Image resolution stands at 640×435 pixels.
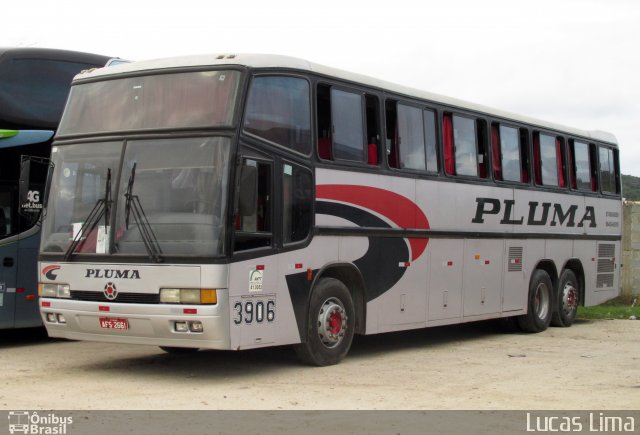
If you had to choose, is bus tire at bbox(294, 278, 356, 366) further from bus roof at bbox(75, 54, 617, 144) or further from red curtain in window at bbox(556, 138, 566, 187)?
red curtain in window at bbox(556, 138, 566, 187)

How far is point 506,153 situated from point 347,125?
478 centimetres

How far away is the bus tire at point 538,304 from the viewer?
17.1 meters

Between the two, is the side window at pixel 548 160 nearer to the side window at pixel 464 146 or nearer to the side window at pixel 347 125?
the side window at pixel 464 146

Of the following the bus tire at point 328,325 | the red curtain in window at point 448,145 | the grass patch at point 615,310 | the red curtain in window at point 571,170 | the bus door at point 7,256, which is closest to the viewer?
the bus tire at point 328,325

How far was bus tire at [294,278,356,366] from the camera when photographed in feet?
38.5

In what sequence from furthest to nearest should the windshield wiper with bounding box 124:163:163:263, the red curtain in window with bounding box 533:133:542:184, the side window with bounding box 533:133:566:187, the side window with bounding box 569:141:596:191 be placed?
the side window with bounding box 569:141:596:191 → the side window with bounding box 533:133:566:187 → the red curtain in window with bounding box 533:133:542:184 → the windshield wiper with bounding box 124:163:163:263

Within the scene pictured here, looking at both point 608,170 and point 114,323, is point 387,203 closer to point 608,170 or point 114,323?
point 114,323

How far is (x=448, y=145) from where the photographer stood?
48.8 ft

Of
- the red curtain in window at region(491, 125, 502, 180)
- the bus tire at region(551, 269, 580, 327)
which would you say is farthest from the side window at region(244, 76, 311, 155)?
the bus tire at region(551, 269, 580, 327)

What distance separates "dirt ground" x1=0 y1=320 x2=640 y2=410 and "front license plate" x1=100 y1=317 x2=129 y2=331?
0.60m

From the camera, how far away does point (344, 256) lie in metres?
12.3

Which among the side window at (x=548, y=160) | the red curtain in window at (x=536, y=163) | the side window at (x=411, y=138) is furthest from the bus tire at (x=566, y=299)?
the side window at (x=411, y=138)

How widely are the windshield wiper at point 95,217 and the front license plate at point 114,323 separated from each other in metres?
0.86
